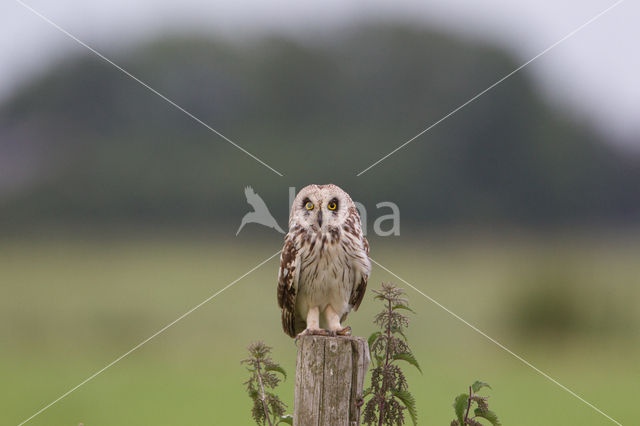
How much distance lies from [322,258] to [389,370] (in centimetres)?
125

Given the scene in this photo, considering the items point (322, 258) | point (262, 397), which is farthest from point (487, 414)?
point (322, 258)

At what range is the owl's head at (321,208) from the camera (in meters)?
3.92

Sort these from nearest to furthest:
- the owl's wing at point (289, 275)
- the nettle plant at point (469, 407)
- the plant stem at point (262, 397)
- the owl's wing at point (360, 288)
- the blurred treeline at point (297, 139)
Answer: the nettle plant at point (469, 407) < the plant stem at point (262, 397) < the owl's wing at point (289, 275) < the owl's wing at point (360, 288) < the blurred treeline at point (297, 139)

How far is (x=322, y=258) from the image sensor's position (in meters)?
3.94

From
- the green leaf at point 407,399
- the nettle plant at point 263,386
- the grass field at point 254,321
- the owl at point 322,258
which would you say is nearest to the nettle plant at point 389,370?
the green leaf at point 407,399

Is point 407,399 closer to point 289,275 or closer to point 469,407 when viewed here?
point 469,407

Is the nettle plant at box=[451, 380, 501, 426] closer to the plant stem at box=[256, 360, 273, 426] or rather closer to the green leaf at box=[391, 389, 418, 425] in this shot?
the green leaf at box=[391, 389, 418, 425]

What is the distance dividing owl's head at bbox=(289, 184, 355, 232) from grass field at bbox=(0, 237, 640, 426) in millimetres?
4692

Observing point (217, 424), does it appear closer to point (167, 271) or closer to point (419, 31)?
point (167, 271)

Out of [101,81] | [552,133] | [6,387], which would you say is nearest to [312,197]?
[6,387]

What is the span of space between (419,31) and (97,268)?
2101 centimetres

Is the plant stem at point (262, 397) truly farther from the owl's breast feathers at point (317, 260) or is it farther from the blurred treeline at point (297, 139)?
the blurred treeline at point (297, 139)

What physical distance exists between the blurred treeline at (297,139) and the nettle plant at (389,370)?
9992 mm

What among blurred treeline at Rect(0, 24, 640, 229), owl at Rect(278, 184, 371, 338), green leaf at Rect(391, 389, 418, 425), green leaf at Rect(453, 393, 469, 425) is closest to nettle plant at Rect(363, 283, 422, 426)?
green leaf at Rect(391, 389, 418, 425)
